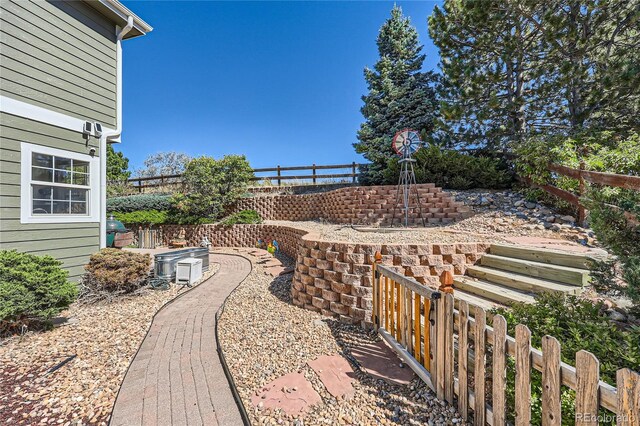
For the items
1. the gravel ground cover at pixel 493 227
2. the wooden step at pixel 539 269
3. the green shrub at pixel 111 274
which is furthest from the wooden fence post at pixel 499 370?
the green shrub at pixel 111 274

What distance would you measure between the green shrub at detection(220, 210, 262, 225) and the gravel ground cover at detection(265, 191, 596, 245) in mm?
5159

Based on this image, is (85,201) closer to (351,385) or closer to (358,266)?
(358,266)

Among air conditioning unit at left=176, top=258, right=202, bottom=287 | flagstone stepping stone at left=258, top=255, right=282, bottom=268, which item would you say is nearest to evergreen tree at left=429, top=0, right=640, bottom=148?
flagstone stepping stone at left=258, top=255, right=282, bottom=268

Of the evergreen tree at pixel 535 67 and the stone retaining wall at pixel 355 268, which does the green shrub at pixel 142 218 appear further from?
the evergreen tree at pixel 535 67

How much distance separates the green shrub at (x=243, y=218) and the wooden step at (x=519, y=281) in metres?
8.33

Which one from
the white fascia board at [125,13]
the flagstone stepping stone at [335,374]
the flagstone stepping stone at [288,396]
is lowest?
the flagstone stepping stone at [288,396]

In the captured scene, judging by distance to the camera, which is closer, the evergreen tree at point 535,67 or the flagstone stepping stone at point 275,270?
the flagstone stepping stone at point 275,270

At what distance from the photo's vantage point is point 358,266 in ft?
10.4

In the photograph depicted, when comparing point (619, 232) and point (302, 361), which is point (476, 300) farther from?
point (302, 361)

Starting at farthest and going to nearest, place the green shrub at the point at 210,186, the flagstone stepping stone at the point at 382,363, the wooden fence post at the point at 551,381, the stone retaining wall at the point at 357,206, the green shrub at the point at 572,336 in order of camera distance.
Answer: the green shrub at the point at 210,186 → the stone retaining wall at the point at 357,206 → the flagstone stepping stone at the point at 382,363 → the green shrub at the point at 572,336 → the wooden fence post at the point at 551,381

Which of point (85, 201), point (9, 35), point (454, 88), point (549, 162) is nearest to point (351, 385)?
point (85, 201)

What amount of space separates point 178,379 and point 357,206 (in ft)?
21.4

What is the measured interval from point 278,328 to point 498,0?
34.8ft

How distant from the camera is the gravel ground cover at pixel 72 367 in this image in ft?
6.35
